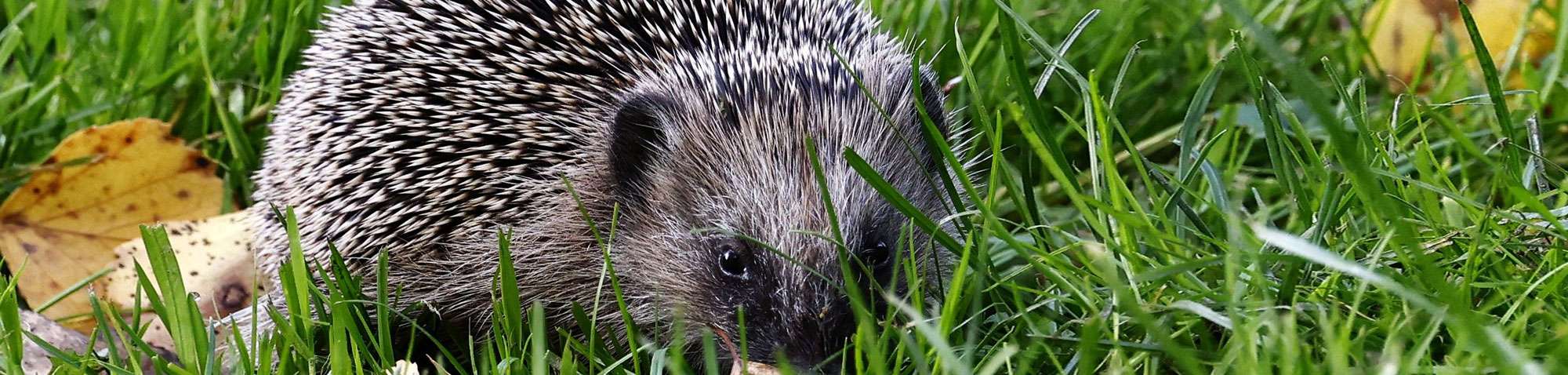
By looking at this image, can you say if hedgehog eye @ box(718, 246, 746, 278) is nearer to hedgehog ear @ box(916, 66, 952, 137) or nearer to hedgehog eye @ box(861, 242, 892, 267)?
hedgehog eye @ box(861, 242, 892, 267)

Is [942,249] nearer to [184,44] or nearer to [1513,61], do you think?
[1513,61]

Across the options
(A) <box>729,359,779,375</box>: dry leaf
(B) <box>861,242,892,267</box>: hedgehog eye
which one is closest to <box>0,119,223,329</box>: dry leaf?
(A) <box>729,359,779,375</box>: dry leaf

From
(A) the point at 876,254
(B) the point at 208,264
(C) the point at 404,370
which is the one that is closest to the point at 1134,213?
(A) the point at 876,254

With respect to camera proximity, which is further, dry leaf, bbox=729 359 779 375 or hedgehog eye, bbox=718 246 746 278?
hedgehog eye, bbox=718 246 746 278

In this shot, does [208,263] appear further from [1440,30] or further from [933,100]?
[1440,30]

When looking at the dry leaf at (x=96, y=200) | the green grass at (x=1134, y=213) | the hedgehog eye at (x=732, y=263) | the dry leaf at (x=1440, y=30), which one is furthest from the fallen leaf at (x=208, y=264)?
the dry leaf at (x=1440, y=30)

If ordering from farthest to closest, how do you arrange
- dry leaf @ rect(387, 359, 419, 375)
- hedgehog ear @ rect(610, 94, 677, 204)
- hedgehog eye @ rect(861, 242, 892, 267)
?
1. hedgehog ear @ rect(610, 94, 677, 204)
2. hedgehog eye @ rect(861, 242, 892, 267)
3. dry leaf @ rect(387, 359, 419, 375)

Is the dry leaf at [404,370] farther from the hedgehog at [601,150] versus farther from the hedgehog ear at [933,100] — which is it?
the hedgehog ear at [933,100]
